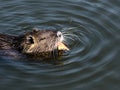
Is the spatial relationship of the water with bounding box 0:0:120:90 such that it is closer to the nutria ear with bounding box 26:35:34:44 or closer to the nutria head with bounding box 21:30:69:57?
the nutria head with bounding box 21:30:69:57

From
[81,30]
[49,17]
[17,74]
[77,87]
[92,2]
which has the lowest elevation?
[77,87]

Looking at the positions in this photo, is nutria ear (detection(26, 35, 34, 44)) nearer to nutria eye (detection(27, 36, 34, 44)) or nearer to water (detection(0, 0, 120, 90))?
nutria eye (detection(27, 36, 34, 44))

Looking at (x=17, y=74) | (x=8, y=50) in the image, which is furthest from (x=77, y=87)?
(x=8, y=50)

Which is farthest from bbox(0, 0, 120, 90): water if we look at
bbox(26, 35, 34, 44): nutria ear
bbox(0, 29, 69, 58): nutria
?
bbox(26, 35, 34, 44): nutria ear

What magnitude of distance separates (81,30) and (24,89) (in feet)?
8.29

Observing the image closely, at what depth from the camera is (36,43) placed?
26.1ft

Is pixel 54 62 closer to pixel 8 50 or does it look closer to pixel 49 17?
pixel 8 50

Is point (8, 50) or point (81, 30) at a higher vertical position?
point (81, 30)

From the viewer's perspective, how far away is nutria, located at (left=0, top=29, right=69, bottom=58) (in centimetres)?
789

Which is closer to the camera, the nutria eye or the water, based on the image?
the water

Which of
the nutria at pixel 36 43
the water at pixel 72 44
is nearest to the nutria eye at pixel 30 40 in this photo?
the nutria at pixel 36 43

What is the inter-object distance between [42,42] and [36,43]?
0.13 meters

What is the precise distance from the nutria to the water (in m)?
0.30

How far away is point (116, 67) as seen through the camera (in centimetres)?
754
